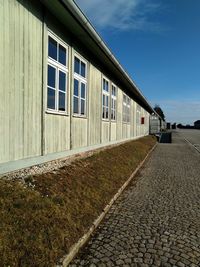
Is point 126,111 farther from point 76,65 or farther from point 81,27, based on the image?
point 81,27

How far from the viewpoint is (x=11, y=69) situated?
20.2 ft

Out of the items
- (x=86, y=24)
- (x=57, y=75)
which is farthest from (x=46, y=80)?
(x=86, y=24)

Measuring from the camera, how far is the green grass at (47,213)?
4.04 meters

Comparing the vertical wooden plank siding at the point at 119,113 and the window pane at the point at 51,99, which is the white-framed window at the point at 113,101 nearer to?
the vertical wooden plank siding at the point at 119,113

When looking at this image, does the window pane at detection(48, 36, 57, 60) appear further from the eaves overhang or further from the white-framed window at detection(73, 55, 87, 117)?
the white-framed window at detection(73, 55, 87, 117)

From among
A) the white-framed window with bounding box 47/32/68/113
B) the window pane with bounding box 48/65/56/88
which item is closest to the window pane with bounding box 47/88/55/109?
the white-framed window with bounding box 47/32/68/113

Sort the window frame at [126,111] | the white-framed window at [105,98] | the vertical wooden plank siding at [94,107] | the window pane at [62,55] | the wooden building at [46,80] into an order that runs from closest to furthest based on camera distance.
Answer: the wooden building at [46,80]
the window pane at [62,55]
the vertical wooden plank siding at [94,107]
the white-framed window at [105,98]
the window frame at [126,111]

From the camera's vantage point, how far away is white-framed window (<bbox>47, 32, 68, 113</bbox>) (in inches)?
318

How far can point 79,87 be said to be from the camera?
10.6m

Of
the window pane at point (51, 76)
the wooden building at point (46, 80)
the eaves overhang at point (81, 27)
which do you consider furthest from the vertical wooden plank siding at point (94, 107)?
the window pane at point (51, 76)

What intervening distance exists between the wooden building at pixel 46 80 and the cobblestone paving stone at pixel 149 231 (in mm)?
2091

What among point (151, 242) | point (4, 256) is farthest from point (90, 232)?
point (4, 256)

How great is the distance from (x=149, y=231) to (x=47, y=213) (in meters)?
1.72

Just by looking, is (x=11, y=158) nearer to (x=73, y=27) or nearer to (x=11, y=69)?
(x=11, y=69)
